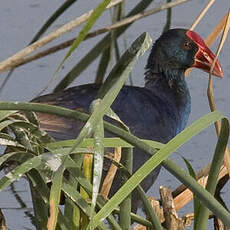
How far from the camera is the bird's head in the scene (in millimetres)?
3838

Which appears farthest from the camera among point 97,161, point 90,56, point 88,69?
point 88,69

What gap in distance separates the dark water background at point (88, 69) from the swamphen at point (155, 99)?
0.52ft

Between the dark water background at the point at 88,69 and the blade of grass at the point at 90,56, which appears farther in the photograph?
the dark water background at the point at 88,69

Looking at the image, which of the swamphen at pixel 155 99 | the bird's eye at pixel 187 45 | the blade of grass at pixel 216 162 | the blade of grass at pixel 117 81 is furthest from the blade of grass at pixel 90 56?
the blade of grass at pixel 216 162

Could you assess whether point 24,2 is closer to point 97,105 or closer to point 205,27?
point 205,27

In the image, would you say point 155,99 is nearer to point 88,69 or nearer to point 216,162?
point 88,69

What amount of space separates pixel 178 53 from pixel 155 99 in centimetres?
37

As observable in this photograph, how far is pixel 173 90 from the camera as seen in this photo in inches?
151

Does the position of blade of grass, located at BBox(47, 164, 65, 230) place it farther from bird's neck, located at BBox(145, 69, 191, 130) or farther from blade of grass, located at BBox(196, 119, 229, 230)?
bird's neck, located at BBox(145, 69, 191, 130)

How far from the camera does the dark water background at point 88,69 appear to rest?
3.59 meters

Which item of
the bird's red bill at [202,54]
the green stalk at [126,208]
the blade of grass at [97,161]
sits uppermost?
the bird's red bill at [202,54]

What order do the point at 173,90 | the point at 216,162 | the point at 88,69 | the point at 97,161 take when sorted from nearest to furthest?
the point at 97,161 < the point at 216,162 < the point at 173,90 < the point at 88,69

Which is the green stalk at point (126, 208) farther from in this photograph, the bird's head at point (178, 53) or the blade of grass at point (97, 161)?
Answer: the bird's head at point (178, 53)

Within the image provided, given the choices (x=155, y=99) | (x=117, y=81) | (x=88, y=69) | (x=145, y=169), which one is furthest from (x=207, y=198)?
(x=88, y=69)
